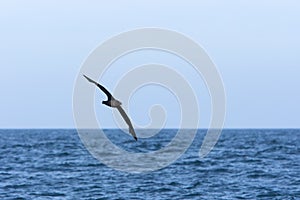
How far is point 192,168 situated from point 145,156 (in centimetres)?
1176

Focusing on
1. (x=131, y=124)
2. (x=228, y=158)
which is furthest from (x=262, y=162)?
(x=131, y=124)

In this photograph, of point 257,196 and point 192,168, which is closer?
point 257,196

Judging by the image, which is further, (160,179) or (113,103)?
(160,179)

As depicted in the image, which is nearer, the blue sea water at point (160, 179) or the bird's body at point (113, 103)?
the bird's body at point (113, 103)

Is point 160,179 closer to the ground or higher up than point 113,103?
closer to the ground

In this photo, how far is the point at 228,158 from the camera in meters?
62.6

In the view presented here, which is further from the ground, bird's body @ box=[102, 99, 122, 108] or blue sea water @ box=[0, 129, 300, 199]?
bird's body @ box=[102, 99, 122, 108]

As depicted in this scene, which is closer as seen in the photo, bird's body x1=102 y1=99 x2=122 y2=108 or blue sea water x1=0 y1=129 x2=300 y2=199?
bird's body x1=102 y1=99 x2=122 y2=108

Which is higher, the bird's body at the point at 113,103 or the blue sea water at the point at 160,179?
the bird's body at the point at 113,103

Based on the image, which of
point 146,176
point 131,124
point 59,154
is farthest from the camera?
point 59,154

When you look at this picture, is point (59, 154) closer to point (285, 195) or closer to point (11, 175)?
point (11, 175)

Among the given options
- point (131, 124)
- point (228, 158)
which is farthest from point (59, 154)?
point (131, 124)

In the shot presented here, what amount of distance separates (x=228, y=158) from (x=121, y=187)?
1956 centimetres

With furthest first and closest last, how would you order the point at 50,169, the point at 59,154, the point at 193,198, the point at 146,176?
1. the point at 59,154
2. the point at 50,169
3. the point at 146,176
4. the point at 193,198
